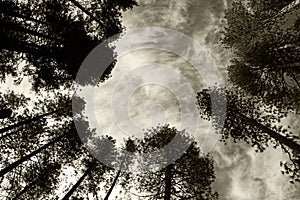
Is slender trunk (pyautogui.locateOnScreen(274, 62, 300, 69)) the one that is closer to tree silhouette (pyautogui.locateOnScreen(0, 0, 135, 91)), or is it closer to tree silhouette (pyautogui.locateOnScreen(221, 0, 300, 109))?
tree silhouette (pyautogui.locateOnScreen(221, 0, 300, 109))

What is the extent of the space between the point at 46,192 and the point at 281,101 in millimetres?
12323

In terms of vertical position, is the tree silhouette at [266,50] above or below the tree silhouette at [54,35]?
above

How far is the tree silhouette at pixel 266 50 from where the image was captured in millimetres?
11167

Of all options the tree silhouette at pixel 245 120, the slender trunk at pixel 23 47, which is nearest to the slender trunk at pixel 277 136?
the tree silhouette at pixel 245 120

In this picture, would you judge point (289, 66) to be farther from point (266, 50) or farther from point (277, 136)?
point (277, 136)

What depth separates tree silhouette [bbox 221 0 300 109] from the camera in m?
11.2

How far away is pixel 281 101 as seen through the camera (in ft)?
39.6

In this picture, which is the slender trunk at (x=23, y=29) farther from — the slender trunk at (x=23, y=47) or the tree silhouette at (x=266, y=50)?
the tree silhouette at (x=266, y=50)

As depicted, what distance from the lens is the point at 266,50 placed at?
1144 centimetres

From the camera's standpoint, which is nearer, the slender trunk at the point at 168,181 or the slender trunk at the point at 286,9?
the slender trunk at the point at 286,9

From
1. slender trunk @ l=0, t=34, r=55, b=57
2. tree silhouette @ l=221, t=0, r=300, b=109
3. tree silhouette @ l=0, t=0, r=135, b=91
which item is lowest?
A: slender trunk @ l=0, t=34, r=55, b=57

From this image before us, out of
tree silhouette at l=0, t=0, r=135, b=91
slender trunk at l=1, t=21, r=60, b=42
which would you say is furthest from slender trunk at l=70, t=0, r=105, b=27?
slender trunk at l=1, t=21, r=60, b=42

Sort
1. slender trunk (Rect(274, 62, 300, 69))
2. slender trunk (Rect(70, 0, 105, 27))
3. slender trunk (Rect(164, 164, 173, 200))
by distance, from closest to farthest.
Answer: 1. slender trunk (Rect(274, 62, 300, 69))
2. slender trunk (Rect(70, 0, 105, 27))
3. slender trunk (Rect(164, 164, 173, 200))

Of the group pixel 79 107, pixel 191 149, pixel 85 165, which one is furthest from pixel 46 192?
pixel 191 149
